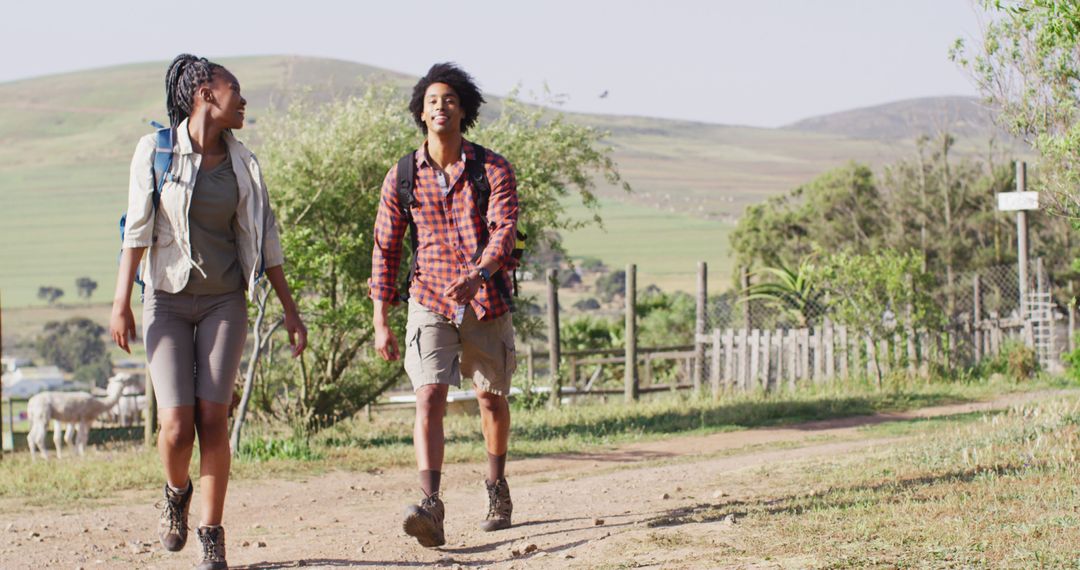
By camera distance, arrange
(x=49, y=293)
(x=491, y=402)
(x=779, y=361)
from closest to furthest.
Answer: (x=491, y=402) → (x=779, y=361) → (x=49, y=293)

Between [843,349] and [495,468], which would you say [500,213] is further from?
[843,349]

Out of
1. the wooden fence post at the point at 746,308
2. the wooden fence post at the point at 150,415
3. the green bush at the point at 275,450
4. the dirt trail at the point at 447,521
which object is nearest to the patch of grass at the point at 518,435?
the green bush at the point at 275,450

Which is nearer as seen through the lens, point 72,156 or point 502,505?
point 502,505

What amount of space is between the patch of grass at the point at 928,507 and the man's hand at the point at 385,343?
1.52 meters

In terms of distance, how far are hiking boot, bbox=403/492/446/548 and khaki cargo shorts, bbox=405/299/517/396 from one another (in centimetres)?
55

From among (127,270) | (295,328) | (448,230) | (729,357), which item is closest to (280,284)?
(295,328)

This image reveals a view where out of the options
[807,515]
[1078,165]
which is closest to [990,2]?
[1078,165]

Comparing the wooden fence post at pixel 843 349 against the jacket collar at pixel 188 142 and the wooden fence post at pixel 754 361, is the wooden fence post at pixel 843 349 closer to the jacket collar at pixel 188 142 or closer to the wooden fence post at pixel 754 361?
the wooden fence post at pixel 754 361

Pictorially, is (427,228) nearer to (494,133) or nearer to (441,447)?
(441,447)

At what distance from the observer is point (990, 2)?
30.3ft

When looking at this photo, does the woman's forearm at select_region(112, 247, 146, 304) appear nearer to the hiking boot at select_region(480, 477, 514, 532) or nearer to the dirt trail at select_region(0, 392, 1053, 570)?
the dirt trail at select_region(0, 392, 1053, 570)

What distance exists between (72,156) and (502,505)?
156 metres

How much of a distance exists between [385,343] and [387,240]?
509mm

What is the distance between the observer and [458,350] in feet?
21.9
